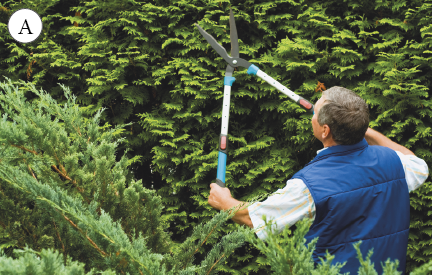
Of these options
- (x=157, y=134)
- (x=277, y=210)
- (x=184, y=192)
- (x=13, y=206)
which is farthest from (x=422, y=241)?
(x=13, y=206)

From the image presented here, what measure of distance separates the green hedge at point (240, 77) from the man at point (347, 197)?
1.29 meters

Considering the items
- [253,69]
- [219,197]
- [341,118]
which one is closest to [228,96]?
[253,69]

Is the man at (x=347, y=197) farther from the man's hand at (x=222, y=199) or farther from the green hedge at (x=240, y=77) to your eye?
the green hedge at (x=240, y=77)

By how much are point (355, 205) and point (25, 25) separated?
392 cm

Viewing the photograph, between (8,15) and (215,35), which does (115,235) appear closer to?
(215,35)

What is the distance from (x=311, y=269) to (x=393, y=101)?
7.84 feet

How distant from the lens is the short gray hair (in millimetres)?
1584

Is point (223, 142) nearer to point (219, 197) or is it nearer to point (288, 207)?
point (219, 197)

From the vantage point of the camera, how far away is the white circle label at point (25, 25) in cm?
358

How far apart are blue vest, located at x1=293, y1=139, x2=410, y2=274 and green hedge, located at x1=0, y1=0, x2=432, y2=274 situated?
1337 millimetres

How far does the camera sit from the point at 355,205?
1.47 m

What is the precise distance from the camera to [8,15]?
374 cm

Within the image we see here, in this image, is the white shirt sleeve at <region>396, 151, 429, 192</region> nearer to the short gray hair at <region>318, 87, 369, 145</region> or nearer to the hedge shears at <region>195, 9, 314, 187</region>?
the short gray hair at <region>318, 87, 369, 145</region>

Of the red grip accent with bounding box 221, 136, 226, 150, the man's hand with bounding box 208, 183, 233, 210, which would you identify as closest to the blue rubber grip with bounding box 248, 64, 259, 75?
the red grip accent with bounding box 221, 136, 226, 150
